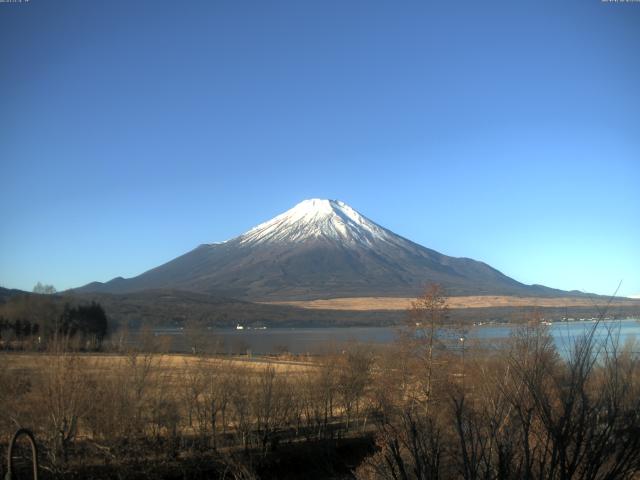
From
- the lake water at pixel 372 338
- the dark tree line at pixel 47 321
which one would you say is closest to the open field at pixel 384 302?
the lake water at pixel 372 338

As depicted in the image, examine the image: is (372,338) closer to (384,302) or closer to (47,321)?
(47,321)

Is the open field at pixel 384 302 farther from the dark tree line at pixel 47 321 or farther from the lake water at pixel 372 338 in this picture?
the dark tree line at pixel 47 321

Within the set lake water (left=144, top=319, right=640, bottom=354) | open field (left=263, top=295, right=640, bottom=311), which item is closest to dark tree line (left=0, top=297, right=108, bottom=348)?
lake water (left=144, top=319, right=640, bottom=354)

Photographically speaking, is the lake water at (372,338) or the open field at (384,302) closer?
the lake water at (372,338)

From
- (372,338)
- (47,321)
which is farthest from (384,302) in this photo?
(47,321)

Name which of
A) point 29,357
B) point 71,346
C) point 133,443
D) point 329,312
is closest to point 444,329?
point 133,443

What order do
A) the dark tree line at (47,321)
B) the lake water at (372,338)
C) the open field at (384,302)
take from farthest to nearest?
1. the open field at (384,302)
2. the dark tree line at (47,321)
3. the lake water at (372,338)

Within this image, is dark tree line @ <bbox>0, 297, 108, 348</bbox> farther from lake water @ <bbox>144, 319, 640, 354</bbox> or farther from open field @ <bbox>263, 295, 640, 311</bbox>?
open field @ <bbox>263, 295, 640, 311</bbox>

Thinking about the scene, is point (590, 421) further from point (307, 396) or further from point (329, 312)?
point (329, 312)

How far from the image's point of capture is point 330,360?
1417 inches

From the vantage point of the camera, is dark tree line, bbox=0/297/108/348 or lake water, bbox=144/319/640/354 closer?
lake water, bbox=144/319/640/354

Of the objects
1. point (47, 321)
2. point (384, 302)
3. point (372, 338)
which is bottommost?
point (372, 338)

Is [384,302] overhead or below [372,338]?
overhead

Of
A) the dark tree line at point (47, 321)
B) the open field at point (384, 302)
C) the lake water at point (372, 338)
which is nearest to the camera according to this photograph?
the lake water at point (372, 338)
